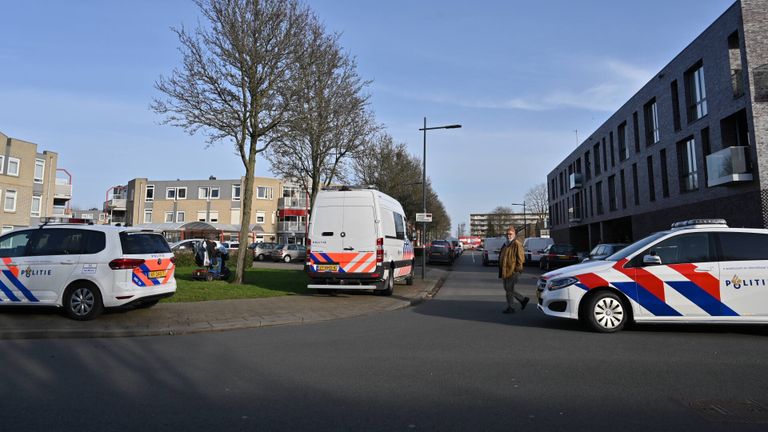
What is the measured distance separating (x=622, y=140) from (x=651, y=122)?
16.6 ft

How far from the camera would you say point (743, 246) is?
7430 millimetres

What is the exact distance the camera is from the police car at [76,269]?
27.3 ft

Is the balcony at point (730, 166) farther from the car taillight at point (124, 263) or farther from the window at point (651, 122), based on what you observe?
the car taillight at point (124, 263)

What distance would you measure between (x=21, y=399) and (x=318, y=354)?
3075 millimetres

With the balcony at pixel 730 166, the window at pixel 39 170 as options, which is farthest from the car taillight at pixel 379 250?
the window at pixel 39 170

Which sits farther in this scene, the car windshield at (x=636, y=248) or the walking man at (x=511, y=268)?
the walking man at (x=511, y=268)

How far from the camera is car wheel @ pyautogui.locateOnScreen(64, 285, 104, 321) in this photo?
834 centimetres

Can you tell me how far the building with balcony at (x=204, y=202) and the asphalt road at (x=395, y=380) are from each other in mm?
55738

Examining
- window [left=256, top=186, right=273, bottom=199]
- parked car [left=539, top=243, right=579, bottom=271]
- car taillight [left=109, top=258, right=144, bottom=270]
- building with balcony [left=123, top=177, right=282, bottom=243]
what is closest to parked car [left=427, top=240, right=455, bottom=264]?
parked car [left=539, top=243, right=579, bottom=271]

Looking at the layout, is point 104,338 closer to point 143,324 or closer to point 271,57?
point 143,324

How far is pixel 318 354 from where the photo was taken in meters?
6.27

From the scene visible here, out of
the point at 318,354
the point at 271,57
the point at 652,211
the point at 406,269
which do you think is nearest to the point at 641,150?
the point at 652,211

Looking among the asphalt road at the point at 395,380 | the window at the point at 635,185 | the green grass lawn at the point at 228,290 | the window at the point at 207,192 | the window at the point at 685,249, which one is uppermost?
the window at the point at 207,192

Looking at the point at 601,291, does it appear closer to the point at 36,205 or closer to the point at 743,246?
the point at 743,246
